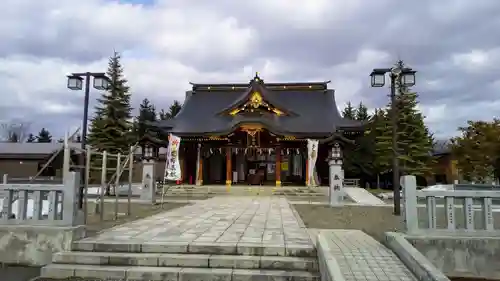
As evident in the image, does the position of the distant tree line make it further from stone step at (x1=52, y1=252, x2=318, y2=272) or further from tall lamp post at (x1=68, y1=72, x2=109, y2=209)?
stone step at (x1=52, y1=252, x2=318, y2=272)

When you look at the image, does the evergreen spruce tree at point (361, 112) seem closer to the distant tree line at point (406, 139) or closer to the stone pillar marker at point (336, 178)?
the distant tree line at point (406, 139)

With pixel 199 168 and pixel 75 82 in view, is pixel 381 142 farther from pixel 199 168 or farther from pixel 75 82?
pixel 75 82

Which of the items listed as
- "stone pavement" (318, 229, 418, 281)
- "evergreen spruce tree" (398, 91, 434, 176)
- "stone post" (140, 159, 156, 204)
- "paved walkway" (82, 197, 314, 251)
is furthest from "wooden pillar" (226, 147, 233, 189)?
"stone pavement" (318, 229, 418, 281)

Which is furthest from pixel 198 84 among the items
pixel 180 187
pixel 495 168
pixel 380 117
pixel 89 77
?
pixel 495 168

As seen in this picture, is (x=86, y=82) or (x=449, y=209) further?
(x=86, y=82)

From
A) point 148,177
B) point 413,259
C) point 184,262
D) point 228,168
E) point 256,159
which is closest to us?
point 413,259

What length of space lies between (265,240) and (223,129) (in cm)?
1771

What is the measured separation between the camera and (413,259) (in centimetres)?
502

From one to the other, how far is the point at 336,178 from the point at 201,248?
11.0 meters

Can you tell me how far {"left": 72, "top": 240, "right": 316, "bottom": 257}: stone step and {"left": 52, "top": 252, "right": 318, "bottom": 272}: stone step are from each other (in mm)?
137

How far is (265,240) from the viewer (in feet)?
22.5

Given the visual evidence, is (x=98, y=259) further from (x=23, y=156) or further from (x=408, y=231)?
(x=23, y=156)

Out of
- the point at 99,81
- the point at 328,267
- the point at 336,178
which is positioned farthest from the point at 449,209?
the point at 99,81

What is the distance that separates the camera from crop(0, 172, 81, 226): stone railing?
6.39 meters
